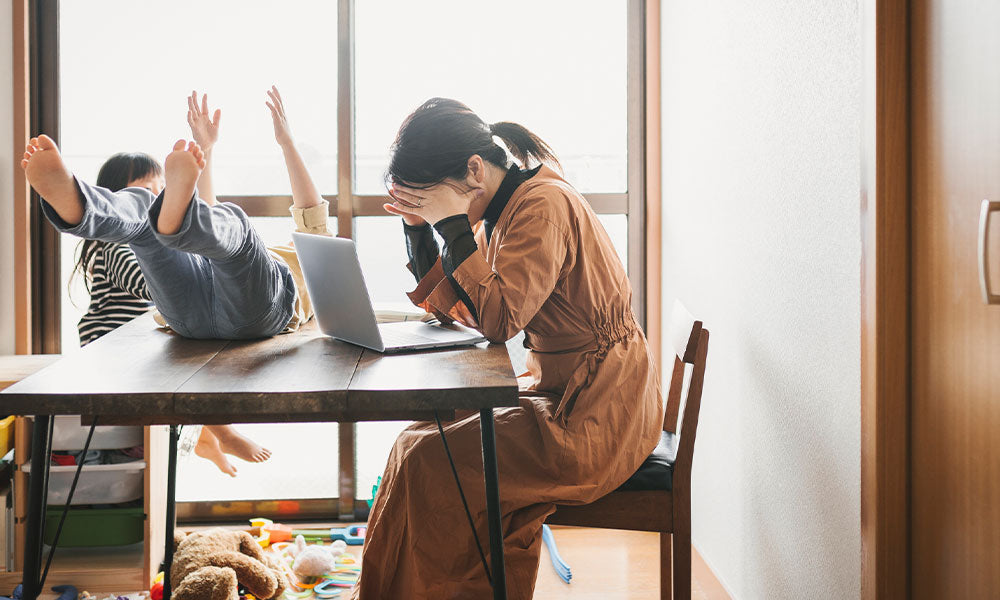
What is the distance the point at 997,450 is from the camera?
1005 millimetres

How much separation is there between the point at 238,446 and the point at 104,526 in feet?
1.31

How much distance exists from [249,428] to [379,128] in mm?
1106

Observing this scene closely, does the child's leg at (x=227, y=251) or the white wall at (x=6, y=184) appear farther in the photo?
the white wall at (x=6, y=184)

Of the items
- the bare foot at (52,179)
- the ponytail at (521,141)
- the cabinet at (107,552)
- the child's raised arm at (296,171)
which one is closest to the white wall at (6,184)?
the cabinet at (107,552)

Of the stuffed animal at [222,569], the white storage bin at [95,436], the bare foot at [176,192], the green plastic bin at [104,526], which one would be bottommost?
the stuffed animal at [222,569]

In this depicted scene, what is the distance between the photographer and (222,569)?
1947mm

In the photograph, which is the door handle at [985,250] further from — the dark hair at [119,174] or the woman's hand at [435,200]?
the dark hair at [119,174]

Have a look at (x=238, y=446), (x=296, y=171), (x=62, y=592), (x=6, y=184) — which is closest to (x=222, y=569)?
(x=238, y=446)

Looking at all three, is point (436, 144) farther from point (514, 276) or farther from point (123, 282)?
point (123, 282)

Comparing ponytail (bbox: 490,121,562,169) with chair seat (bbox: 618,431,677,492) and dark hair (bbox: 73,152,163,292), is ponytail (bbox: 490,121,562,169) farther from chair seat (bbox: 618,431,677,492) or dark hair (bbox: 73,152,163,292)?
dark hair (bbox: 73,152,163,292)

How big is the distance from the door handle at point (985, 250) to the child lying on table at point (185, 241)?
110 cm

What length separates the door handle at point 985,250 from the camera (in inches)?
38.5

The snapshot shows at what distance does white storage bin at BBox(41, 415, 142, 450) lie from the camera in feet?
7.04

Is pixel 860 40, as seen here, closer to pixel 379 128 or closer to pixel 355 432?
pixel 379 128
